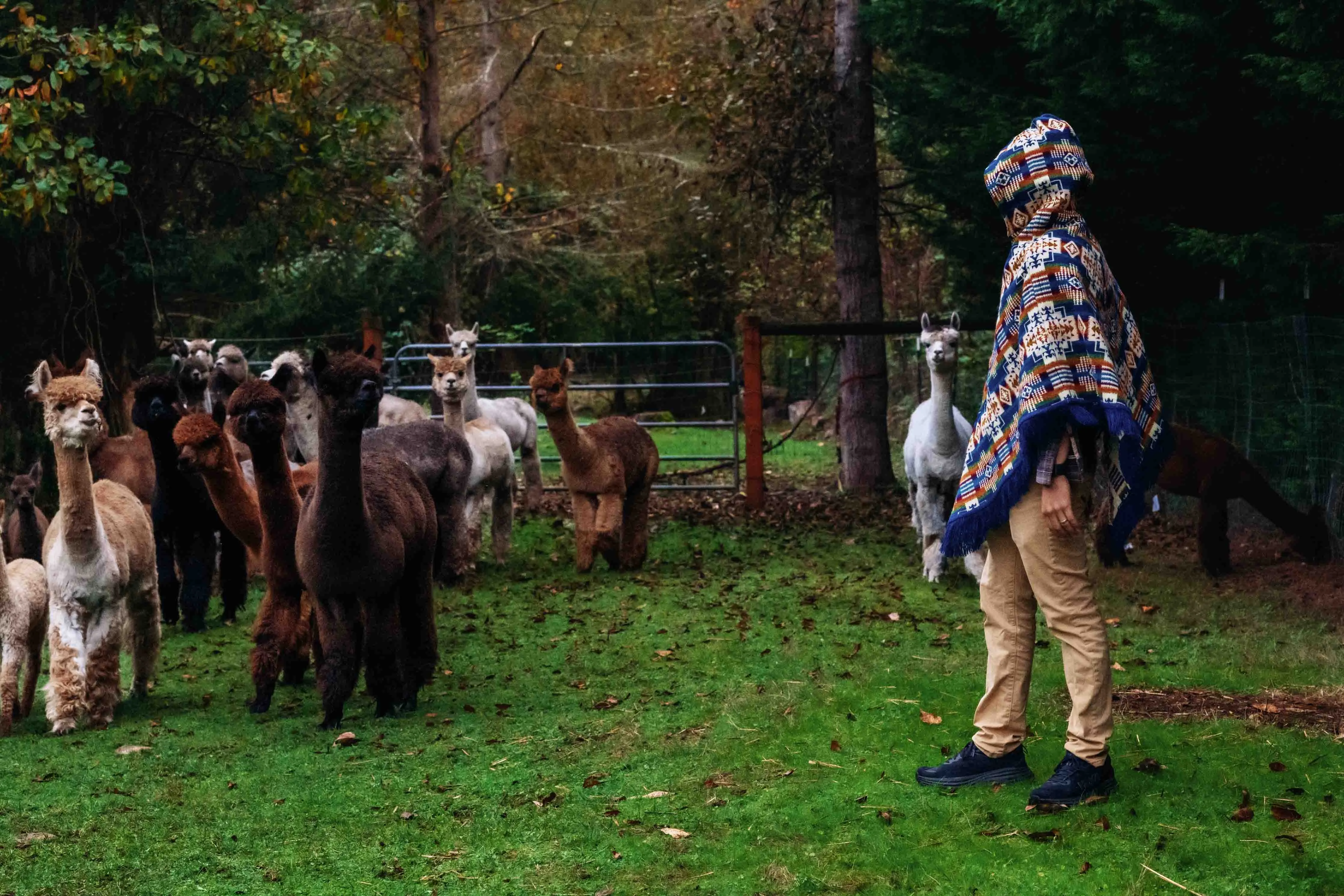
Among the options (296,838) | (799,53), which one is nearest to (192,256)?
(799,53)

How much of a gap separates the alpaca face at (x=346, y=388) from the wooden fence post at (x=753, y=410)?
24.6ft

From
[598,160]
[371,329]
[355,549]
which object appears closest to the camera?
[355,549]

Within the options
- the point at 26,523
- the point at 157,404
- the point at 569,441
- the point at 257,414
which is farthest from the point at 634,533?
the point at 257,414

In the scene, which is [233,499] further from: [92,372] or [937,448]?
[937,448]

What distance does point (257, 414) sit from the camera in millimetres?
6820

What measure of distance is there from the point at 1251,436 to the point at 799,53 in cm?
633

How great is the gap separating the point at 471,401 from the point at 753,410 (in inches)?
113

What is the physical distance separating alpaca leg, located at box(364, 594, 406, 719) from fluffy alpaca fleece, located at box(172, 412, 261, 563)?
3.93 ft

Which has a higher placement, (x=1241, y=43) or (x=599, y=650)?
(x=1241, y=43)

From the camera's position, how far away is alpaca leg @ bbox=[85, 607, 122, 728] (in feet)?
22.9

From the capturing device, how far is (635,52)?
26156 millimetres

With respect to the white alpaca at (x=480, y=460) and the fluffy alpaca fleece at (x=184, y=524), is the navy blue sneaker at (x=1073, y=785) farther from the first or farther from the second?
the white alpaca at (x=480, y=460)

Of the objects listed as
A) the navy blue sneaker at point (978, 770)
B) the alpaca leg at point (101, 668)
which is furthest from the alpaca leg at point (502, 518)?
the navy blue sneaker at point (978, 770)

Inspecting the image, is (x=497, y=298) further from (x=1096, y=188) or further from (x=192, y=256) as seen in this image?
(x=1096, y=188)
